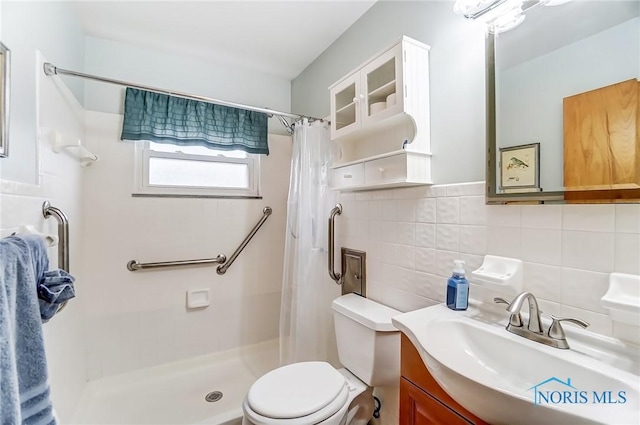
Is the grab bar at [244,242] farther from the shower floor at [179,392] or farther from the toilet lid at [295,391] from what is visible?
the toilet lid at [295,391]

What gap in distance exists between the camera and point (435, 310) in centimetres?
105

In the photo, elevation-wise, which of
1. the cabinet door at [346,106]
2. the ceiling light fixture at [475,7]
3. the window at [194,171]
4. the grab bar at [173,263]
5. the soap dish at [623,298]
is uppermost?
the ceiling light fixture at [475,7]

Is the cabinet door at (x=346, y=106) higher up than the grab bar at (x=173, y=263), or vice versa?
the cabinet door at (x=346, y=106)

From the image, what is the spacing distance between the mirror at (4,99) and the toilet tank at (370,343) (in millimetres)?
1395

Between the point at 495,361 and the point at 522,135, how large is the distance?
720 millimetres

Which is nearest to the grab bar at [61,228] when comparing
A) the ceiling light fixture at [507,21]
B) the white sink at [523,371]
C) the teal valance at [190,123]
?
the teal valance at [190,123]

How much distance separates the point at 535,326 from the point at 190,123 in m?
2.16

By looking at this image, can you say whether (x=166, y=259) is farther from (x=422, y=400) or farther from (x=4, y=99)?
(x=422, y=400)

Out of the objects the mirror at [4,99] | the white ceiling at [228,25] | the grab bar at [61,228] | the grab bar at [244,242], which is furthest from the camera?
the grab bar at [244,242]

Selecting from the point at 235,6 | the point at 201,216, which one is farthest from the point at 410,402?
the point at 235,6

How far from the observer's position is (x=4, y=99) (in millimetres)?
885

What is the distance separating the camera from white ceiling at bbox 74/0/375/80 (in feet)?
5.11

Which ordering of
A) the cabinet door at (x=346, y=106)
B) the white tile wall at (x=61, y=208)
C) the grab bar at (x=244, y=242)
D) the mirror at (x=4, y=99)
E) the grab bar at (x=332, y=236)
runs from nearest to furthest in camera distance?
the mirror at (x=4, y=99), the white tile wall at (x=61, y=208), the cabinet door at (x=346, y=106), the grab bar at (x=332, y=236), the grab bar at (x=244, y=242)

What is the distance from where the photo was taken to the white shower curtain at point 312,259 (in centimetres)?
177
